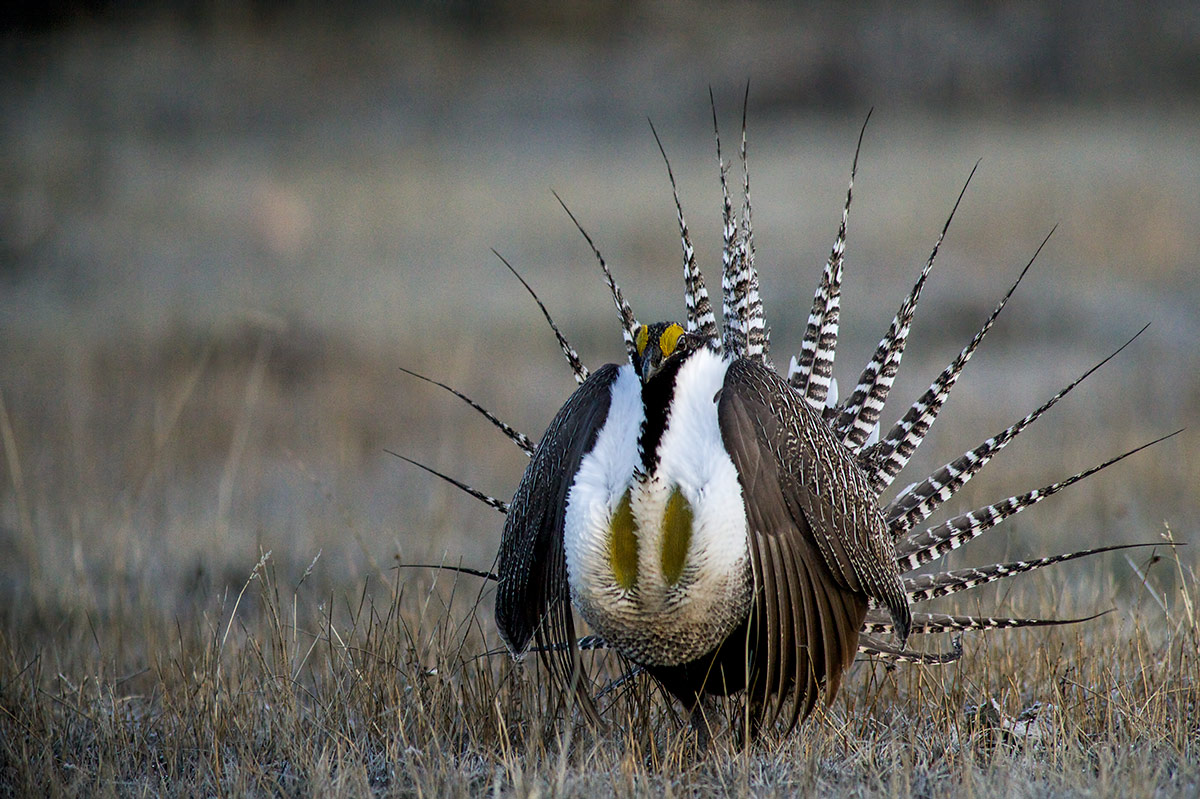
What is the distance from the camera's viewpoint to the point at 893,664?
2.80 metres

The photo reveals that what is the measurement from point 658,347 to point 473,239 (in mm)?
9750

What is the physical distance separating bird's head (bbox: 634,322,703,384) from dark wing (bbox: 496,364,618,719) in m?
0.18

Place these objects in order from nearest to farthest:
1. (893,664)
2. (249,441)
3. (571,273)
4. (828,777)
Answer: (828,777)
(893,664)
(249,441)
(571,273)

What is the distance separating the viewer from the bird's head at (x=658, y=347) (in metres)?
2.16

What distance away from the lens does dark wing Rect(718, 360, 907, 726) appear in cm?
218

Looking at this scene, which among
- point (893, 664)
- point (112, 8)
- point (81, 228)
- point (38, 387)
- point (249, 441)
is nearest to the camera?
point (893, 664)

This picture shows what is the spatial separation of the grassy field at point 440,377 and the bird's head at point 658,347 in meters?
0.74

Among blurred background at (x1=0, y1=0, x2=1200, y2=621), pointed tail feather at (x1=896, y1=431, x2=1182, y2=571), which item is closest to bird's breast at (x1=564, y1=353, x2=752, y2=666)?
pointed tail feather at (x1=896, y1=431, x2=1182, y2=571)

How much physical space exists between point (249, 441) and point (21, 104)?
10672 millimetres

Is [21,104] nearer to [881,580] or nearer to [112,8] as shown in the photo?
[112,8]

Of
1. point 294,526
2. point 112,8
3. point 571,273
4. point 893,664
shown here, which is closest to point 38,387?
point 294,526

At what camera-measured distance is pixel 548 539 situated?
2.42m

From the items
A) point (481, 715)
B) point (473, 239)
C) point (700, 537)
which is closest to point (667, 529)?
point (700, 537)

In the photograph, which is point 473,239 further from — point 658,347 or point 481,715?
point 658,347
